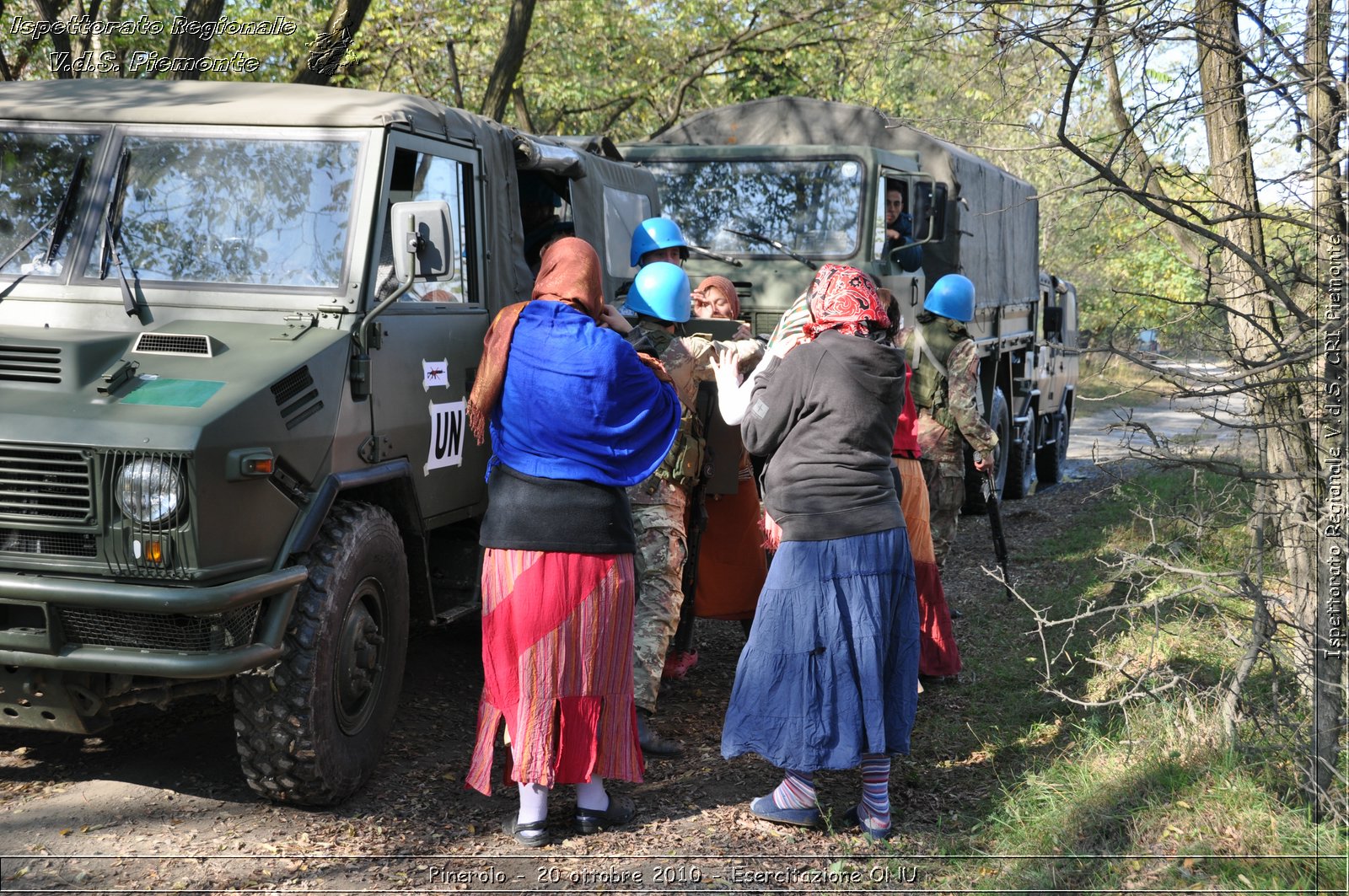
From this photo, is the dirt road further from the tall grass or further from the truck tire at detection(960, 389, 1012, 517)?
the truck tire at detection(960, 389, 1012, 517)

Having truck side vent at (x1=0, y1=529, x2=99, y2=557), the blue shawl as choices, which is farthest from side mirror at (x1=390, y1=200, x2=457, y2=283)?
truck side vent at (x1=0, y1=529, x2=99, y2=557)

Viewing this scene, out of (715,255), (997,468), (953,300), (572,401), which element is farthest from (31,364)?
(997,468)

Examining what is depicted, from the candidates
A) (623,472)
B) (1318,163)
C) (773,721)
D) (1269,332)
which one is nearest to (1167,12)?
(1318,163)

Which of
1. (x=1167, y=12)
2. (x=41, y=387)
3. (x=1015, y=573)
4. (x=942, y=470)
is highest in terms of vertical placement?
(x=1167, y=12)

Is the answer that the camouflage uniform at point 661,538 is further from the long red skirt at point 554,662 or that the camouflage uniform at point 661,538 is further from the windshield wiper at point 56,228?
the windshield wiper at point 56,228

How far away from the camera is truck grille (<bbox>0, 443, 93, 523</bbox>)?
3609 mm

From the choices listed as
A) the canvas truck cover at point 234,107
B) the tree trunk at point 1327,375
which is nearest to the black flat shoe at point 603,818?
the tree trunk at point 1327,375

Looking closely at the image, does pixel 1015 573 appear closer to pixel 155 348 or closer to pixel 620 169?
pixel 620 169

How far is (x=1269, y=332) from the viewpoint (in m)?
3.96

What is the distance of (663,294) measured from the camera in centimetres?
497

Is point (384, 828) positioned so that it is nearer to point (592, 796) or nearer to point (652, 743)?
point (592, 796)

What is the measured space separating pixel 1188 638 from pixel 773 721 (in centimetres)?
293

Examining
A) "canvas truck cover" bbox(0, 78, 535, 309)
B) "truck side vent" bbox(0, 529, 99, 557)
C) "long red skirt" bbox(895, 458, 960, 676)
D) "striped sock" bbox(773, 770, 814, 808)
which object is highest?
"canvas truck cover" bbox(0, 78, 535, 309)

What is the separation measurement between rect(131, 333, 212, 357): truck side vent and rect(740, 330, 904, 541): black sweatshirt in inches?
72.5
